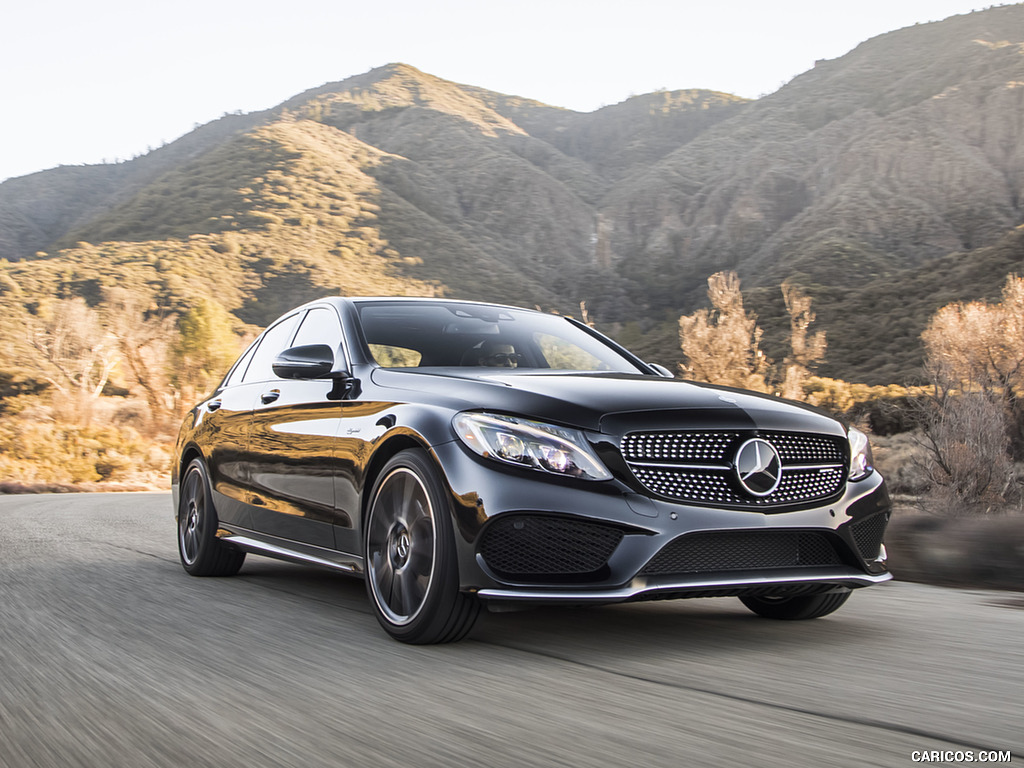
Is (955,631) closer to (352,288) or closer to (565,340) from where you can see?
(565,340)

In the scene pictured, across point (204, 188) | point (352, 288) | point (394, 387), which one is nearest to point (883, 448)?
point (352, 288)

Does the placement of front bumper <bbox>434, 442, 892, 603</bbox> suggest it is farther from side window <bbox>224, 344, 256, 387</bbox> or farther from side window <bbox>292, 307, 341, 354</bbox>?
side window <bbox>224, 344, 256, 387</bbox>

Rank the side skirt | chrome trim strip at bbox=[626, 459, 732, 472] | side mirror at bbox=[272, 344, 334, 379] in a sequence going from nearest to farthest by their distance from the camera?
chrome trim strip at bbox=[626, 459, 732, 472] < the side skirt < side mirror at bbox=[272, 344, 334, 379]

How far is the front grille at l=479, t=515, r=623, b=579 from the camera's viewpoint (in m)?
3.87

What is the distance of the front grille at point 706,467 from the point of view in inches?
156

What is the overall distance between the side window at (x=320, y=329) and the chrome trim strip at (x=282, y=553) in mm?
1031

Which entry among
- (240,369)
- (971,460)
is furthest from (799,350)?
(240,369)

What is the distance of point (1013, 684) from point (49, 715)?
121 inches

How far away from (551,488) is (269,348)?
10.6 feet

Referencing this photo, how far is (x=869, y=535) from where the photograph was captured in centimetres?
448

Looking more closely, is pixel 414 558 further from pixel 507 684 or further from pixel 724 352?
pixel 724 352

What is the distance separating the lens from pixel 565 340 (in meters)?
6.11

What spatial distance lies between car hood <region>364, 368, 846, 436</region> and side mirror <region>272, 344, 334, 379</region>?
431 mm

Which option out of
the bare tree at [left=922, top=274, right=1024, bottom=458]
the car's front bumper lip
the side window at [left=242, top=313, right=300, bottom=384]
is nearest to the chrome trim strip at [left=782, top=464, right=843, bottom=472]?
the car's front bumper lip
